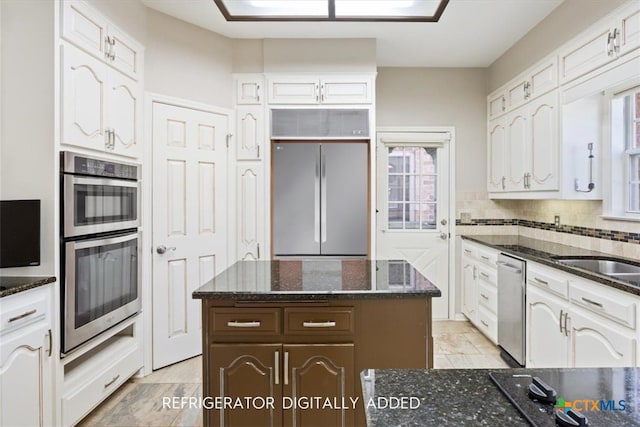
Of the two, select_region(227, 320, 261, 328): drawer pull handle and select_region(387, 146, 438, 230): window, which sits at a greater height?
select_region(387, 146, 438, 230): window

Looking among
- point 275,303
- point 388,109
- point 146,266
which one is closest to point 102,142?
point 146,266

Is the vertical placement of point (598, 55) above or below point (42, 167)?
above

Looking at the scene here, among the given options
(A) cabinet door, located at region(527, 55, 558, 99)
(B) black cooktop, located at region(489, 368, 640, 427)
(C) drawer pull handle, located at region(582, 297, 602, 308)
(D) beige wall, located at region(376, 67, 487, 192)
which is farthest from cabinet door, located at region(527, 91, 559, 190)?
(B) black cooktop, located at region(489, 368, 640, 427)

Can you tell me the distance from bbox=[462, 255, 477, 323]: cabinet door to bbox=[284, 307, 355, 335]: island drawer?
253 cm

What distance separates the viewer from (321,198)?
3.38 meters

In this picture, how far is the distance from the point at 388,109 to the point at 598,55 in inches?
81.6

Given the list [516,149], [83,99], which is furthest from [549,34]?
[83,99]

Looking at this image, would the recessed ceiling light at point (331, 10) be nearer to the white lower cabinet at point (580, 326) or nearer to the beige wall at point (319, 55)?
the beige wall at point (319, 55)

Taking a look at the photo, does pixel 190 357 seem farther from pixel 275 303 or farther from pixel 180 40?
pixel 180 40

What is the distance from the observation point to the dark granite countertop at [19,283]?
1676 mm

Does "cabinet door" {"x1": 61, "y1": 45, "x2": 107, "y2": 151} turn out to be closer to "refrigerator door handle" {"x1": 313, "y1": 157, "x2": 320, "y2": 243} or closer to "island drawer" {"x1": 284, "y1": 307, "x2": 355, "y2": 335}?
"island drawer" {"x1": 284, "y1": 307, "x2": 355, "y2": 335}

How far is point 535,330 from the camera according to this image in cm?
261

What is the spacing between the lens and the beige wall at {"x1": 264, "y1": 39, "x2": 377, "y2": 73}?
3.43 m

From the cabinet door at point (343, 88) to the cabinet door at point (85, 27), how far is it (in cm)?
175
